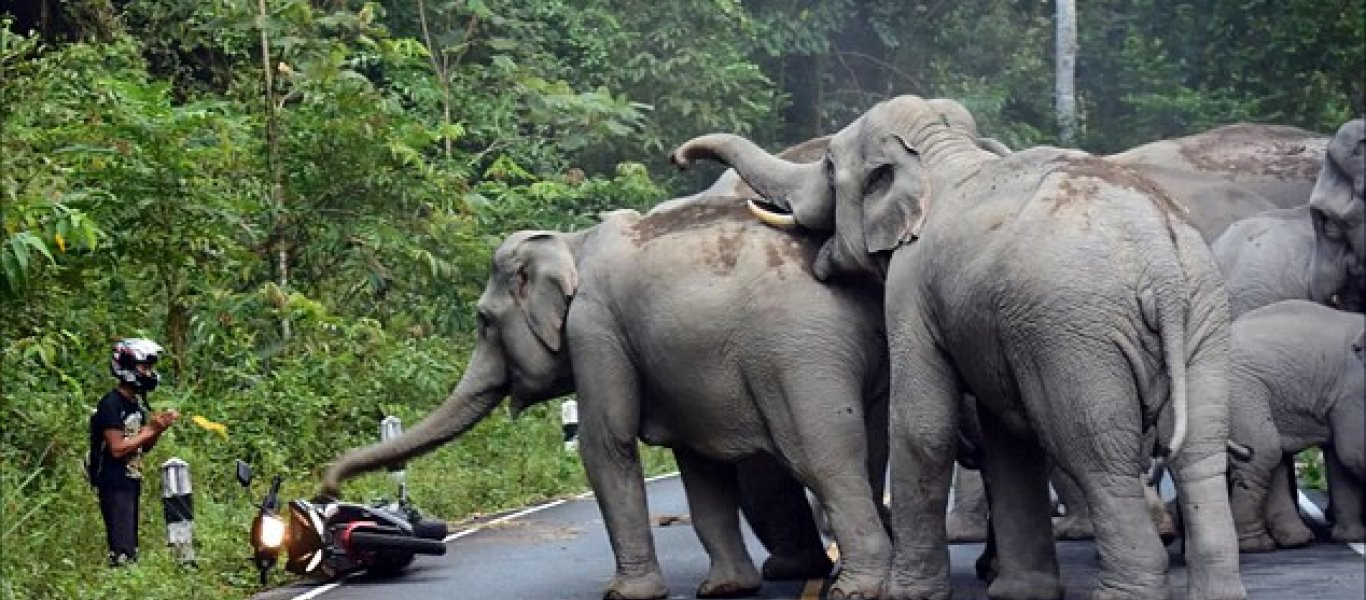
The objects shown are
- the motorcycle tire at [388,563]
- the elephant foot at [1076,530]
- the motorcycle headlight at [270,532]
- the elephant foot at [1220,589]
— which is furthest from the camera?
the elephant foot at [1076,530]

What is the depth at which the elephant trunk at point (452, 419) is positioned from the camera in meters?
15.6

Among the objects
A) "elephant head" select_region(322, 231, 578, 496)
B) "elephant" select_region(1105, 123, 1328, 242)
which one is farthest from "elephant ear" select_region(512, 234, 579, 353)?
"elephant" select_region(1105, 123, 1328, 242)

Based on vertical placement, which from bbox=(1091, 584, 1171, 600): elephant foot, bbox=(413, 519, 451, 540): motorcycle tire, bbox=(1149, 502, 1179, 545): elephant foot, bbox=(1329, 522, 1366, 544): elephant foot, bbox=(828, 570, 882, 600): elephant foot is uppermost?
bbox=(413, 519, 451, 540): motorcycle tire

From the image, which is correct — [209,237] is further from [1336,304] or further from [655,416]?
[1336,304]

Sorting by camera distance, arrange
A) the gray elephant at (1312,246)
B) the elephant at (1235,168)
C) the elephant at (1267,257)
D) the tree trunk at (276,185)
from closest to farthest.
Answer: the gray elephant at (1312,246), the elephant at (1267,257), the elephant at (1235,168), the tree trunk at (276,185)

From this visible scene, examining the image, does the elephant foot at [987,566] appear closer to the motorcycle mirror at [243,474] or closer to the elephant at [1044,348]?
the elephant at [1044,348]

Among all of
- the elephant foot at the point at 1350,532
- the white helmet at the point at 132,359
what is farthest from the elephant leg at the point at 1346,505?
the white helmet at the point at 132,359

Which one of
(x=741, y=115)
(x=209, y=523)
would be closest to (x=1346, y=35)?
(x=741, y=115)

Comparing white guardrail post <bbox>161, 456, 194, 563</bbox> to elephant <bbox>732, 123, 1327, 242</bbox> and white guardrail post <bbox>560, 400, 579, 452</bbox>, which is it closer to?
elephant <bbox>732, 123, 1327, 242</bbox>

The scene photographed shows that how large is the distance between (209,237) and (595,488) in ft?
20.1

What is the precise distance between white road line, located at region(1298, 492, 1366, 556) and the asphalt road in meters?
0.08

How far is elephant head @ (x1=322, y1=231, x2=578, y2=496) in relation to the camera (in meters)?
15.1

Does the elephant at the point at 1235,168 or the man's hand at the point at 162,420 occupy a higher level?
the elephant at the point at 1235,168

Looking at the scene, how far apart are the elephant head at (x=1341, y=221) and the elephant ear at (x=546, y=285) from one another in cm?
412
